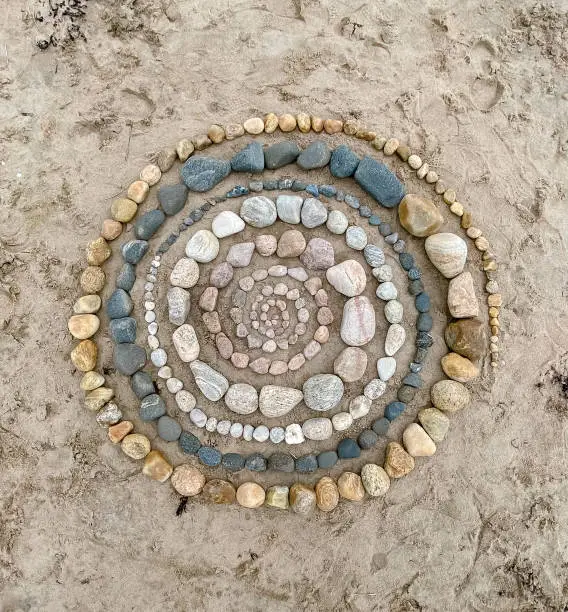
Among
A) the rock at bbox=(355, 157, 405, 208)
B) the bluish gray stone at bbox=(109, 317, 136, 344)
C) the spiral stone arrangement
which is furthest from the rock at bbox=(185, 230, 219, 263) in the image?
the rock at bbox=(355, 157, 405, 208)

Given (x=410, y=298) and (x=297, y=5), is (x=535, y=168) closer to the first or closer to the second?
(x=410, y=298)

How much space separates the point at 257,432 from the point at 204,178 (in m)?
2.21

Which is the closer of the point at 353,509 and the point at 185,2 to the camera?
the point at 353,509

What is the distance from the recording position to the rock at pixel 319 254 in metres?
3.85

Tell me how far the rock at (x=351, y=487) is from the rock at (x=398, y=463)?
27 cm

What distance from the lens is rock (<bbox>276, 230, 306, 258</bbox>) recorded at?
3.85 m

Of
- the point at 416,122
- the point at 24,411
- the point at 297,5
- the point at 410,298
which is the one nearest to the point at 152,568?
the point at 24,411

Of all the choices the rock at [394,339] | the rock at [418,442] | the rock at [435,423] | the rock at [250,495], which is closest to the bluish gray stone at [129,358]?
the rock at [250,495]

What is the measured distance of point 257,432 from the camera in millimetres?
3783

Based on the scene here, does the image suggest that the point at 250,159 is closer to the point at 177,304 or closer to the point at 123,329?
the point at 177,304

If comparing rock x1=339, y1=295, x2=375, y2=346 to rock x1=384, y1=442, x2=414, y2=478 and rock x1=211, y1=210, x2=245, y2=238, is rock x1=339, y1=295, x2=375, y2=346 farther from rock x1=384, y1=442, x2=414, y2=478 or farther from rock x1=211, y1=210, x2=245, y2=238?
rock x1=211, y1=210, x2=245, y2=238

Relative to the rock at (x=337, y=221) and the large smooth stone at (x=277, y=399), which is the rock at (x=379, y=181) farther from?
the large smooth stone at (x=277, y=399)

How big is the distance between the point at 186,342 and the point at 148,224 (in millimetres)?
1062

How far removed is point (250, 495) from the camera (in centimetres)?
369
